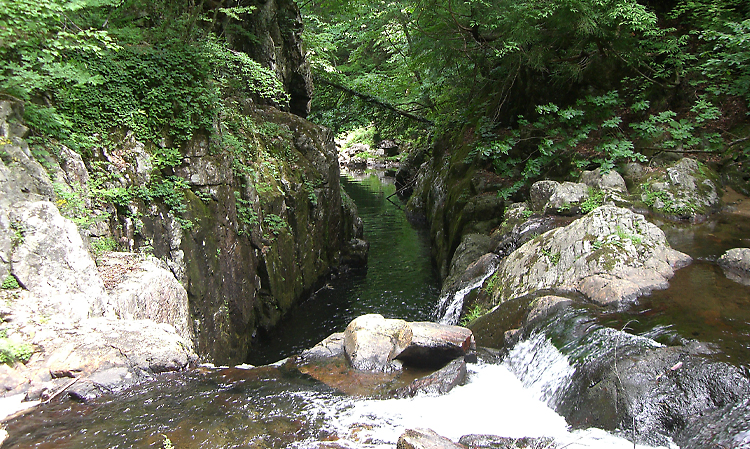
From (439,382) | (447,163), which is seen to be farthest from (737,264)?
(447,163)

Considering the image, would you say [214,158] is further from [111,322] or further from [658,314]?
[658,314]

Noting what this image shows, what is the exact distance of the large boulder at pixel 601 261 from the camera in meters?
6.60

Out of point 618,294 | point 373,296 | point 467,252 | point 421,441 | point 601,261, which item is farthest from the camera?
point 373,296

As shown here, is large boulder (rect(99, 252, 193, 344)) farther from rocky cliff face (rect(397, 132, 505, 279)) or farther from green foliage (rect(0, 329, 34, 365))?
rocky cliff face (rect(397, 132, 505, 279))

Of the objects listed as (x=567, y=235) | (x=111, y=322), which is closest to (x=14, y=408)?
(x=111, y=322)

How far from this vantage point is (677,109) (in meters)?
11.2

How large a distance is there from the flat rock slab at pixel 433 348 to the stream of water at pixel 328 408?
1.32 ft

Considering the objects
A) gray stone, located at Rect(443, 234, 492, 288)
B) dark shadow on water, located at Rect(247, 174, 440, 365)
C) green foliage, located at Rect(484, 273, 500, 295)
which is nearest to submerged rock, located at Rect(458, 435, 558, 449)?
green foliage, located at Rect(484, 273, 500, 295)

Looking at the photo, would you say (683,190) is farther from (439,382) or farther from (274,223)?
(274,223)

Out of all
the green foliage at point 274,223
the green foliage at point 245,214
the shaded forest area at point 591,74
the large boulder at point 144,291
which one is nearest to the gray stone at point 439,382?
the large boulder at point 144,291

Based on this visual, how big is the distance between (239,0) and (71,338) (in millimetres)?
10000

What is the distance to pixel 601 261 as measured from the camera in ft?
23.1

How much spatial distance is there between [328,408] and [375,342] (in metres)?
1.60

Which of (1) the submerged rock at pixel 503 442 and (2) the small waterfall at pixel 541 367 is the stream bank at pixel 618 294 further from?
(1) the submerged rock at pixel 503 442
